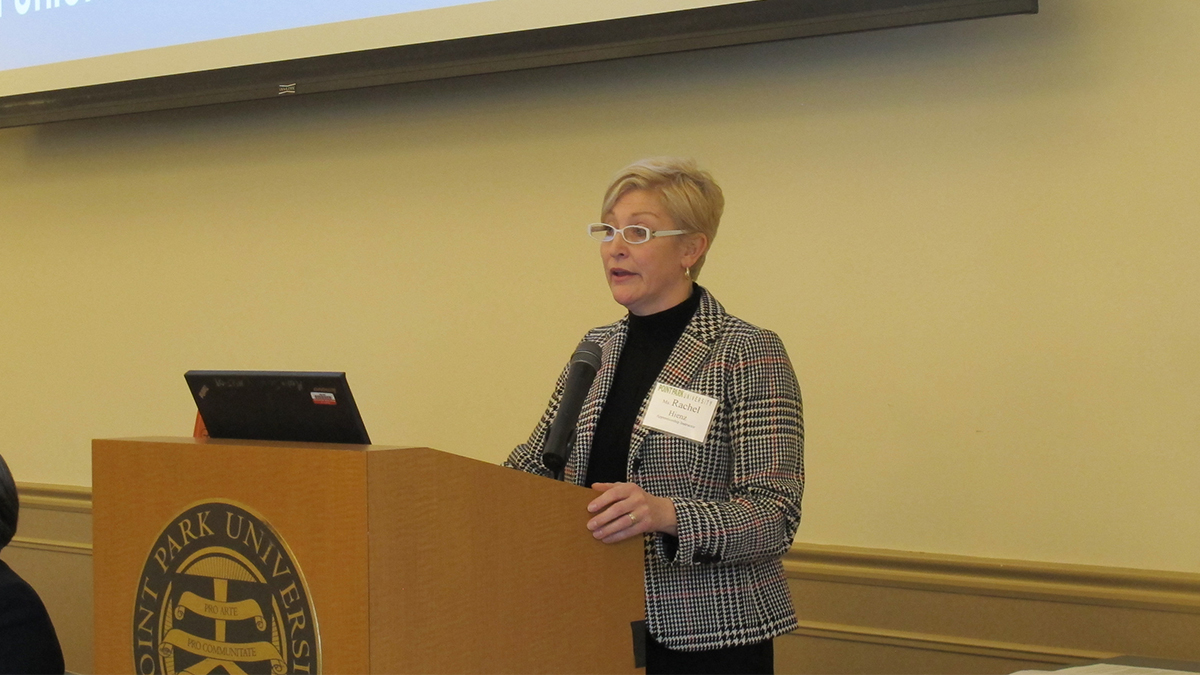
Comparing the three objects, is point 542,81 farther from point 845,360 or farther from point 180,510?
point 180,510

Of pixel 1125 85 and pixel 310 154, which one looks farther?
Answer: pixel 310 154

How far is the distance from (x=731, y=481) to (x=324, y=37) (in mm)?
2034

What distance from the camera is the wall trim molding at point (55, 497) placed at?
3.96 meters

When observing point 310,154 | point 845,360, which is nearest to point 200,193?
point 310,154

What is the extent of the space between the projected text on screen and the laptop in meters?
1.83

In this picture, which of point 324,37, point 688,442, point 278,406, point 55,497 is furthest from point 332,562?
point 55,497

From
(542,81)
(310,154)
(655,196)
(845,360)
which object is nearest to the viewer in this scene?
(655,196)

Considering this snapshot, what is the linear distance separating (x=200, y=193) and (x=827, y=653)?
8.18ft

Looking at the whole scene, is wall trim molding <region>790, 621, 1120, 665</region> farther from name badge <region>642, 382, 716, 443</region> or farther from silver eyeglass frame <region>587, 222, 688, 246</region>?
silver eyeglass frame <region>587, 222, 688, 246</region>

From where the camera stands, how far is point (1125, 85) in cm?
248

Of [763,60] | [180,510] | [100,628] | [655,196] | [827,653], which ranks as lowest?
[827,653]

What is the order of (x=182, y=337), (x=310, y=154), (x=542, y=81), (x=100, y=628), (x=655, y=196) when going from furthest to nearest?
1. (x=182, y=337)
2. (x=310, y=154)
3. (x=542, y=81)
4. (x=655, y=196)
5. (x=100, y=628)

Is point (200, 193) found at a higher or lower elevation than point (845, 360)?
higher

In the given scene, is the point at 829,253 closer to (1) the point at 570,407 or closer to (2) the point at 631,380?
(2) the point at 631,380
